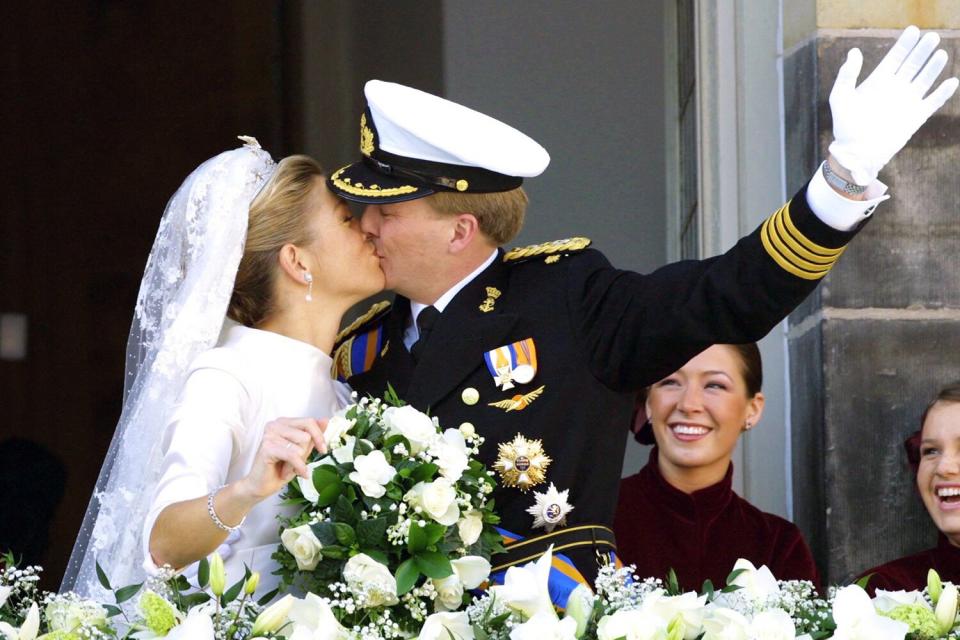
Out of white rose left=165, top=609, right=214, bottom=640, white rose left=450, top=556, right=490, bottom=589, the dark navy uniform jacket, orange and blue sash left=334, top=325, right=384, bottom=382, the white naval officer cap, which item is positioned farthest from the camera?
orange and blue sash left=334, top=325, right=384, bottom=382

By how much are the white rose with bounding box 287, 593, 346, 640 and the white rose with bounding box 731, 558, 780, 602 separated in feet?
2.29

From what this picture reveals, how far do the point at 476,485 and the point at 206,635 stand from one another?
0.63 metres

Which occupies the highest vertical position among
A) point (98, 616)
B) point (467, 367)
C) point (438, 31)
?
point (438, 31)

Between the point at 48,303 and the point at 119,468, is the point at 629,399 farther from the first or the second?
the point at 48,303

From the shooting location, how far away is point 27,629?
3682 mm

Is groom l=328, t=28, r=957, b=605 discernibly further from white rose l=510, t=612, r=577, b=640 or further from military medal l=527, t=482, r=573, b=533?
white rose l=510, t=612, r=577, b=640

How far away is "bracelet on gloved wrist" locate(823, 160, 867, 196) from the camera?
3.92m

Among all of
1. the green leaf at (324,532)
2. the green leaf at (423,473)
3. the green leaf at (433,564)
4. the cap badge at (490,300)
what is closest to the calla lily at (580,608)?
the green leaf at (433,564)

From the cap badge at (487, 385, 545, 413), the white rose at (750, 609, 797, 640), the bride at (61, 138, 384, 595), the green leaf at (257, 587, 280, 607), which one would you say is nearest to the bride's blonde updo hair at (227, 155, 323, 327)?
the bride at (61, 138, 384, 595)

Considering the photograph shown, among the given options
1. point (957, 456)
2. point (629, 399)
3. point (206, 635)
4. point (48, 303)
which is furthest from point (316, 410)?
point (48, 303)

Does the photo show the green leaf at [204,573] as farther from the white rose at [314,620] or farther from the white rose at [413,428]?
the white rose at [413,428]

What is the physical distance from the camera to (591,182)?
6266 millimetres

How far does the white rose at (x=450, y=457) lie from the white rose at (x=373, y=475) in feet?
0.29

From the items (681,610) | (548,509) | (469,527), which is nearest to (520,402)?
(548,509)
